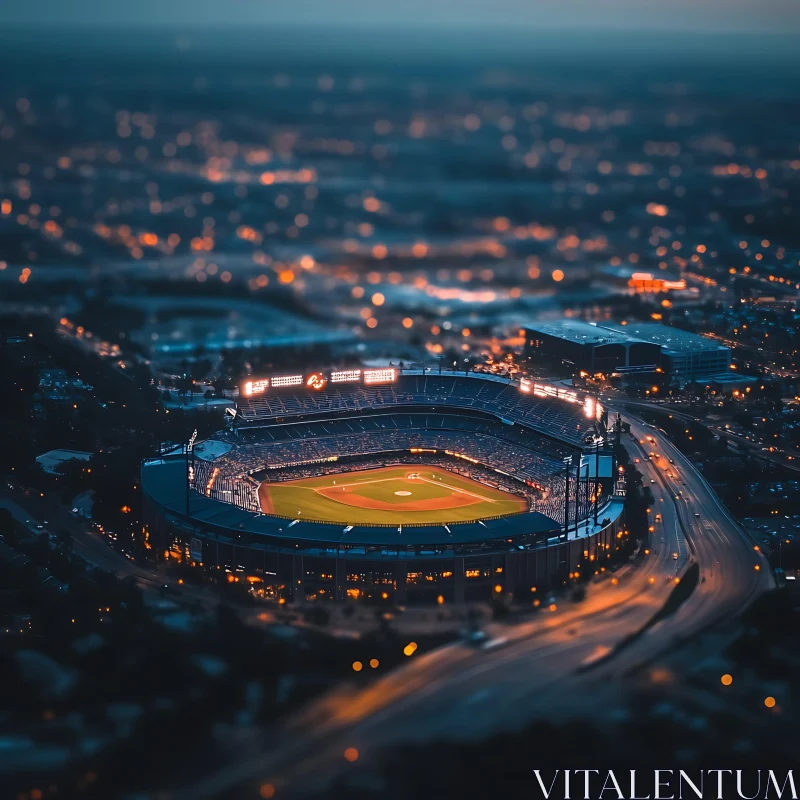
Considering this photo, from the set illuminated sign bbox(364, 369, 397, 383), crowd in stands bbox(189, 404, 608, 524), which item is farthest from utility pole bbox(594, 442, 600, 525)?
illuminated sign bbox(364, 369, 397, 383)

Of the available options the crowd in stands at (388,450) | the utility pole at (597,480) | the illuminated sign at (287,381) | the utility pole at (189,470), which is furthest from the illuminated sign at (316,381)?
the utility pole at (597,480)

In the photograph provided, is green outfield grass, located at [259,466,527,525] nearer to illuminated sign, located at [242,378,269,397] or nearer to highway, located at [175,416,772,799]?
illuminated sign, located at [242,378,269,397]

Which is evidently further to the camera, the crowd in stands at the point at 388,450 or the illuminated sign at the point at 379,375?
the illuminated sign at the point at 379,375

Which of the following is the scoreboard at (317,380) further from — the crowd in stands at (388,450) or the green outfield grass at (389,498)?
the green outfield grass at (389,498)

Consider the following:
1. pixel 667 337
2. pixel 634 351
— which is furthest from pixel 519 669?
pixel 667 337

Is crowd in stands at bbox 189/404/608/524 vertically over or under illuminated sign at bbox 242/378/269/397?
under

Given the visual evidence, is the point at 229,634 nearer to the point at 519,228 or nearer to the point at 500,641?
the point at 500,641

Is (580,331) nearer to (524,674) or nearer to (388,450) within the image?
(388,450)

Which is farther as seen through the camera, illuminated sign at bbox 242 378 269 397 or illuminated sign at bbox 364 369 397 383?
illuminated sign at bbox 364 369 397 383
